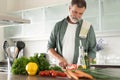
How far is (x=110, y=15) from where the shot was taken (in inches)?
142

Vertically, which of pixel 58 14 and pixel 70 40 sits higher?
pixel 58 14

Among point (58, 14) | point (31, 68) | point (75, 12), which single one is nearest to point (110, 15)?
point (58, 14)

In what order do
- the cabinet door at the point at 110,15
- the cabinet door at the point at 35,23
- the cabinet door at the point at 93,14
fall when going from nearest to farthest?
the cabinet door at the point at 110,15, the cabinet door at the point at 93,14, the cabinet door at the point at 35,23

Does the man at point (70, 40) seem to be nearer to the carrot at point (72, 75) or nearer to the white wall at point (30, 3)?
the carrot at point (72, 75)

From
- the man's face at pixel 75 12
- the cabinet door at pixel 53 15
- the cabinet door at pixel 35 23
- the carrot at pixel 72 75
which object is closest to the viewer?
the carrot at pixel 72 75


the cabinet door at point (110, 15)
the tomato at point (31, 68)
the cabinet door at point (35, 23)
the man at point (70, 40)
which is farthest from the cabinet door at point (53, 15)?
the tomato at point (31, 68)

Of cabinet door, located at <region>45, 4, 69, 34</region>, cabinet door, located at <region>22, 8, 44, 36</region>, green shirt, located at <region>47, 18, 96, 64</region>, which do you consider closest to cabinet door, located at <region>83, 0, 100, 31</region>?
cabinet door, located at <region>45, 4, 69, 34</region>

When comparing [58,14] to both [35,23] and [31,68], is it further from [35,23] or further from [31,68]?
[31,68]

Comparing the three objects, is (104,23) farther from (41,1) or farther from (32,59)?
(32,59)

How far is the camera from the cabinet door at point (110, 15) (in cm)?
354

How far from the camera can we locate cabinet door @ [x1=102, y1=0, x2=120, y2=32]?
11.6 ft

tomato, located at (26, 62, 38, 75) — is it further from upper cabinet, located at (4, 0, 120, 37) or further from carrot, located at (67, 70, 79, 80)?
upper cabinet, located at (4, 0, 120, 37)

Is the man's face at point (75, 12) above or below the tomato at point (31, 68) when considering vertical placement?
above

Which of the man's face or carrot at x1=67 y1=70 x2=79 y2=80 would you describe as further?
the man's face
